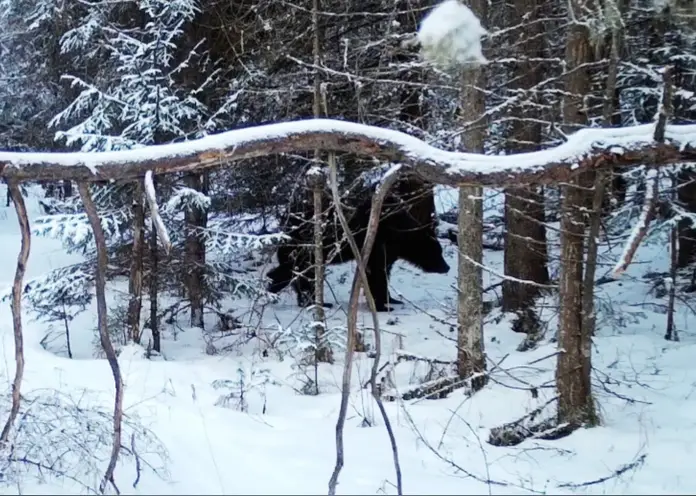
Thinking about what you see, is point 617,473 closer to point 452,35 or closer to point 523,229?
point 452,35

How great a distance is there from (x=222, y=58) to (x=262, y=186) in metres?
1.83

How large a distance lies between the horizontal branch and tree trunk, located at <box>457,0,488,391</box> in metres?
4.04

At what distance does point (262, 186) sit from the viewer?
966 cm

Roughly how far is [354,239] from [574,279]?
7.82 feet

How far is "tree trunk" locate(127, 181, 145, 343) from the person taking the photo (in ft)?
29.2

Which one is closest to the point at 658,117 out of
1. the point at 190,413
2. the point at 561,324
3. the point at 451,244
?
the point at 561,324

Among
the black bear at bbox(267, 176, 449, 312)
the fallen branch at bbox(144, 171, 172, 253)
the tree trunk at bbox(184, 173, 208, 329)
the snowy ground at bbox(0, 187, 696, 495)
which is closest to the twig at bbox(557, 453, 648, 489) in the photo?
the snowy ground at bbox(0, 187, 696, 495)

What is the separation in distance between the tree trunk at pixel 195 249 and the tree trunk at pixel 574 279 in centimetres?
519

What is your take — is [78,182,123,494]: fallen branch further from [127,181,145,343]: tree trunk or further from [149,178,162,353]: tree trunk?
[149,178,162,353]: tree trunk

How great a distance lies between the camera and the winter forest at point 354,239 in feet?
8.91

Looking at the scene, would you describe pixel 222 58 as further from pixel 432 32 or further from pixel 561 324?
pixel 561 324

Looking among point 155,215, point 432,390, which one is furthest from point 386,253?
point 155,215

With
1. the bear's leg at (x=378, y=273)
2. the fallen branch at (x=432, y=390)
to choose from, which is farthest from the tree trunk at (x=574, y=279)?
the bear's leg at (x=378, y=273)

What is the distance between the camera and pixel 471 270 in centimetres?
701
